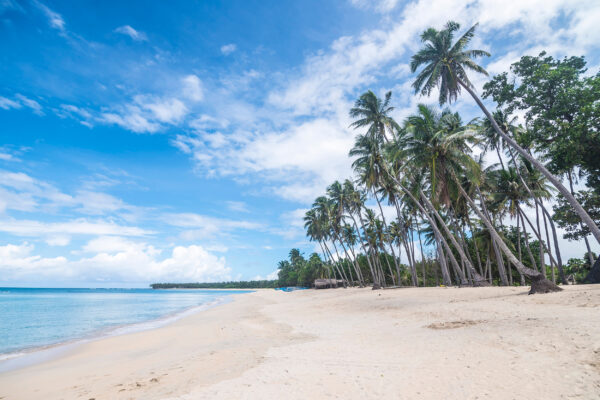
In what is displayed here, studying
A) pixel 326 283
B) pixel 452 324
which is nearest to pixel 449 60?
pixel 452 324

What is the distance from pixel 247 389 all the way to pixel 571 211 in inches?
926

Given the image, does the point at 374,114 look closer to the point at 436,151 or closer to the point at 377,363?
the point at 436,151

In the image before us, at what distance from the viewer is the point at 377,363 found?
577 centimetres

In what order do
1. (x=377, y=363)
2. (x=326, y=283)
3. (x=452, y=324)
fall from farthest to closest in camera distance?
1. (x=326, y=283)
2. (x=452, y=324)
3. (x=377, y=363)

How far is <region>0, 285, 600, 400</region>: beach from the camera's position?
→ 4.43 m

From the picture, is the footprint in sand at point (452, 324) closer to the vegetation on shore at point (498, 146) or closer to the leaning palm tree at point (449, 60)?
the vegetation on shore at point (498, 146)

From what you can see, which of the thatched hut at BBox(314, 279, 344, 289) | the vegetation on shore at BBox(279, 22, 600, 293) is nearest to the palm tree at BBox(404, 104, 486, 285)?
the vegetation on shore at BBox(279, 22, 600, 293)

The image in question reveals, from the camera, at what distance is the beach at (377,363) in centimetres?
443

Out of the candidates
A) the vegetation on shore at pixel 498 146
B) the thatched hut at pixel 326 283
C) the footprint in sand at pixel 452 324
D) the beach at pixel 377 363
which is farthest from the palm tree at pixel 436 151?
the thatched hut at pixel 326 283

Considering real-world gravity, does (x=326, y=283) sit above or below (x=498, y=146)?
below

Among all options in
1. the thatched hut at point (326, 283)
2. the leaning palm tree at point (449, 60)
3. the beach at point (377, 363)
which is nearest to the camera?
the beach at point (377, 363)

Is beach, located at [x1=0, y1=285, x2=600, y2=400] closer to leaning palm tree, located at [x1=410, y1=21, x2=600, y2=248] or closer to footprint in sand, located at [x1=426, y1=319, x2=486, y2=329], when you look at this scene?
footprint in sand, located at [x1=426, y1=319, x2=486, y2=329]

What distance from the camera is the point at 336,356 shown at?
655 cm

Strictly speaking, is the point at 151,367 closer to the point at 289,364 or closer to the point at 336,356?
the point at 289,364
